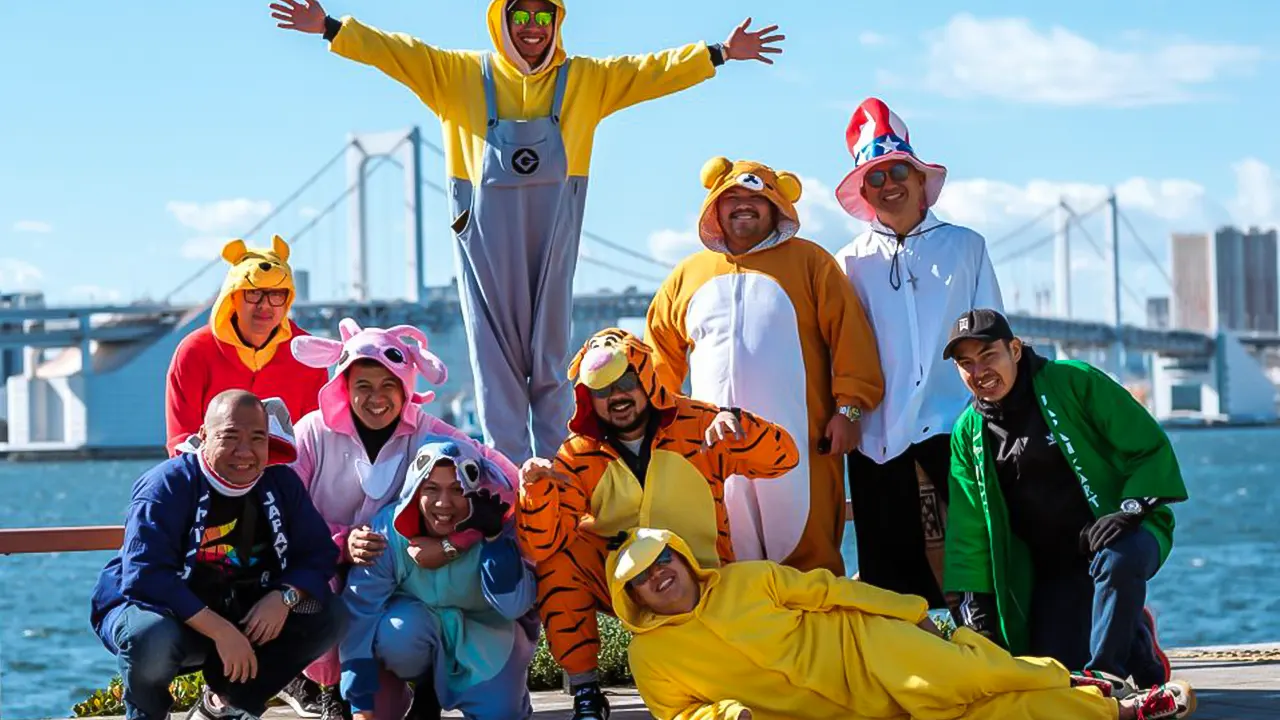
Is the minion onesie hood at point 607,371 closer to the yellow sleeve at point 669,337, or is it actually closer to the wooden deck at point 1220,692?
the yellow sleeve at point 669,337

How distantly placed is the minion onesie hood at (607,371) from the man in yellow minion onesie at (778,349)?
0.38m

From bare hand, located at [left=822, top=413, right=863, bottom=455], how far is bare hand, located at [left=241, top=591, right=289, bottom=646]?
1.40 m

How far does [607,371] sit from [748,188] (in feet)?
2.35

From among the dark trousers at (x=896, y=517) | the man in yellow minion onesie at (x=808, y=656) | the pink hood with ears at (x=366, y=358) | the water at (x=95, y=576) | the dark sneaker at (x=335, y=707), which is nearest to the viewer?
the man in yellow minion onesie at (x=808, y=656)

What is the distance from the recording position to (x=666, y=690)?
3.79 metres

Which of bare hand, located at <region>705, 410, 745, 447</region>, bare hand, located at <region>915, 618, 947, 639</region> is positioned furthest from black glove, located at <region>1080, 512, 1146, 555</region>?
bare hand, located at <region>705, 410, 745, 447</region>

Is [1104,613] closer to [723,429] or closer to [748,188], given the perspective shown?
[723,429]

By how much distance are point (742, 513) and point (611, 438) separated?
49 centimetres

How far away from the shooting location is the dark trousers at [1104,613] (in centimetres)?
391

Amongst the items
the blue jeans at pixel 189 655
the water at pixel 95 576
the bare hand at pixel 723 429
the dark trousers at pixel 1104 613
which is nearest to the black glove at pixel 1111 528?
the dark trousers at pixel 1104 613

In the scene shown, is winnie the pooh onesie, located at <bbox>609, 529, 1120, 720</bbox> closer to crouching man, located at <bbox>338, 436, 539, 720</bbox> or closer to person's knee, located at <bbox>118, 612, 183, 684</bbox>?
crouching man, located at <bbox>338, 436, 539, 720</bbox>

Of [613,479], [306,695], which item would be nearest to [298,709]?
[306,695]

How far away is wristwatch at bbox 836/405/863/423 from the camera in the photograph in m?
4.37

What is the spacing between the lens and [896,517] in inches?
177
